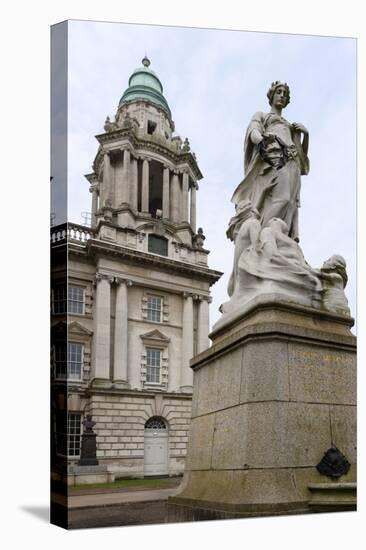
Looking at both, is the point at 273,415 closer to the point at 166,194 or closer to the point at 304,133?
the point at 304,133

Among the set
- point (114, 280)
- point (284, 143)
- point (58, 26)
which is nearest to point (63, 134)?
point (58, 26)

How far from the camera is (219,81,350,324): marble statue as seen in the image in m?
9.03

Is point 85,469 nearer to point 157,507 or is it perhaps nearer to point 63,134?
point 157,507

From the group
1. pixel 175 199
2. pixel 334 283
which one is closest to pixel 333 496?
pixel 334 283

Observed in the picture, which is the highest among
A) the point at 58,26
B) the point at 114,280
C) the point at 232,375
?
the point at 58,26

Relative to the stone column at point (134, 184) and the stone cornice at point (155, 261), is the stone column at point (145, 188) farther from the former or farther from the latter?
the stone cornice at point (155, 261)

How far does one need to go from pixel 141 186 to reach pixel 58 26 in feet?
67.0

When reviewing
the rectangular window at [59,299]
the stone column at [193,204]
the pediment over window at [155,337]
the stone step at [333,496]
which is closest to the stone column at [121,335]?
Result: the pediment over window at [155,337]

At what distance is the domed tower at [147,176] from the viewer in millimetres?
24812

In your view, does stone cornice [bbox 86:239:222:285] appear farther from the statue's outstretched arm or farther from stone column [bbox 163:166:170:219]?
the statue's outstretched arm

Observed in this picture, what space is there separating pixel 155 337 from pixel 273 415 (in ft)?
53.6

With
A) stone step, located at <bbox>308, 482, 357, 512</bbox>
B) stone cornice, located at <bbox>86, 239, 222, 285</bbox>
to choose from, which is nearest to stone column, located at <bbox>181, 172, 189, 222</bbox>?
stone cornice, located at <bbox>86, 239, 222, 285</bbox>

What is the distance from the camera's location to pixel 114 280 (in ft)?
73.0

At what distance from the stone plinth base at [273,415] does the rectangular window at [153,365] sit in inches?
557
